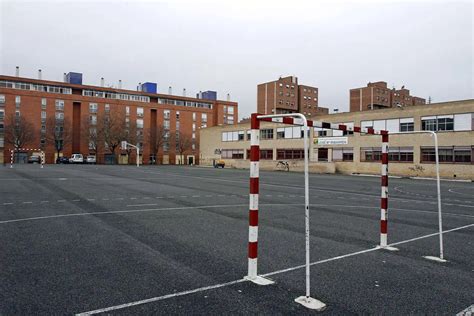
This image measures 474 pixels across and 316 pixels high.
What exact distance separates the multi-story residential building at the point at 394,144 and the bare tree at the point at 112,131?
1595 inches

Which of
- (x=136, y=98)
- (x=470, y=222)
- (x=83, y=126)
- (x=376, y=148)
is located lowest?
(x=470, y=222)

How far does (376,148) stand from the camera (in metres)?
45.9

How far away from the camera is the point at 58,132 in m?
82.8

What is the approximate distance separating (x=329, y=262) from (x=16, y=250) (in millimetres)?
5419

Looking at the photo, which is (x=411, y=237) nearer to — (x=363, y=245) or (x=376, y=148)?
(x=363, y=245)

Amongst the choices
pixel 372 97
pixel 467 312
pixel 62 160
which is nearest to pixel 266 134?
pixel 372 97

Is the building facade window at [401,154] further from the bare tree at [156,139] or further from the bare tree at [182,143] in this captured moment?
the bare tree at [156,139]

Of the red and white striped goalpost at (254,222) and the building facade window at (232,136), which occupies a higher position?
the building facade window at (232,136)

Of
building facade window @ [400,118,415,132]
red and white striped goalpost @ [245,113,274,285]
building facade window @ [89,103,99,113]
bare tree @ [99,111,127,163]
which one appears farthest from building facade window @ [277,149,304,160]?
building facade window @ [89,103,99,113]

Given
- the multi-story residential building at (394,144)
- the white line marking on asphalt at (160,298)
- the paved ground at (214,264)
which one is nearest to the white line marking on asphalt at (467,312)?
the paved ground at (214,264)

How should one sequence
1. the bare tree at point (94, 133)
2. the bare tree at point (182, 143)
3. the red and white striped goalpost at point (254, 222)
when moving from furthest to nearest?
the bare tree at point (182, 143), the bare tree at point (94, 133), the red and white striped goalpost at point (254, 222)

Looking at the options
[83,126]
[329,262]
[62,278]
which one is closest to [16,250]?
[62,278]

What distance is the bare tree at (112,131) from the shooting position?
84938mm

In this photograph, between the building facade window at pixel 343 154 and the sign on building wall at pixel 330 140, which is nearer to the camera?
the sign on building wall at pixel 330 140
